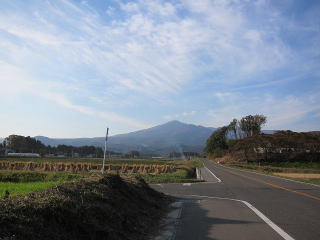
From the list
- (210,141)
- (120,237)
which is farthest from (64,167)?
(210,141)

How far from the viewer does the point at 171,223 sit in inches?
408

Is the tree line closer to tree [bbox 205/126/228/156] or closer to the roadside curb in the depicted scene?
tree [bbox 205/126/228/156]

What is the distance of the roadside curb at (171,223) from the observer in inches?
339

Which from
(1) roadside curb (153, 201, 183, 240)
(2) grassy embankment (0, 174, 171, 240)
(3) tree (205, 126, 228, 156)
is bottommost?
(1) roadside curb (153, 201, 183, 240)

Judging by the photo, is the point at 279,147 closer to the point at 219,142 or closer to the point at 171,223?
the point at 219,142

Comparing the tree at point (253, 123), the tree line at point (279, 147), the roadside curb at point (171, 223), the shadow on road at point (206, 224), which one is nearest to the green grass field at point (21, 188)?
the roadside curb at point (171, 223)

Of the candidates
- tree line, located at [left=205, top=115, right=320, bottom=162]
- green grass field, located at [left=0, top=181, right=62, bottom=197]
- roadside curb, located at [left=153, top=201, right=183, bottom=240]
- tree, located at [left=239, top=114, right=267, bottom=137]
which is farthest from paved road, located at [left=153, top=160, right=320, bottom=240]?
tree, located at [left=239, top=114, right=267, bottom=137]

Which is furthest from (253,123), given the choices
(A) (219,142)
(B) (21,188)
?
(B) (21,188)

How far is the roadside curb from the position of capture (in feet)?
28.2

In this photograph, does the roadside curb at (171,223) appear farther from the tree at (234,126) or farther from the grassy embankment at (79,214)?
the tree at (234,126)

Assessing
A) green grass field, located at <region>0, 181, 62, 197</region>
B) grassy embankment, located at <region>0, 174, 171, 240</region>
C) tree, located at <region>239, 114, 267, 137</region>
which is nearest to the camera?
grassy embankment, located at <region>0, 174, 171, 240</region>

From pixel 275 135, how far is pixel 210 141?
153 feet

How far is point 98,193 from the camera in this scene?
370 inches

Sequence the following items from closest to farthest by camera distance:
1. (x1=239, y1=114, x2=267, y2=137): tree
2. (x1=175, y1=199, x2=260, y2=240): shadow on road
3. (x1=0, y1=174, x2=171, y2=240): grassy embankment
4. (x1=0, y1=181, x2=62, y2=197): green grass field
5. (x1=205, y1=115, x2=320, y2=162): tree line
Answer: (x1=0, y1=174, x2=171, y2=240): grassy embankment < (x1=175, y1=199, x2=260, y2=240): shadow on road < (x1=0, y1=181, x2=62, y2=197): green grass field < (x1=205, y1=115, x2=320, y2=162): tree line < (x1=239, y1=114, x2=267, y2=137): tree
